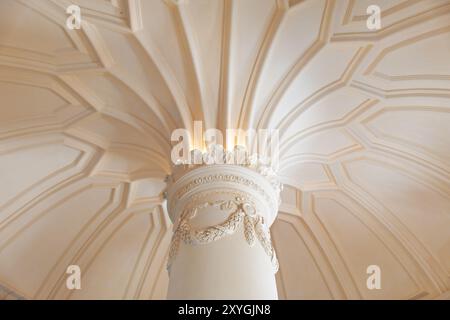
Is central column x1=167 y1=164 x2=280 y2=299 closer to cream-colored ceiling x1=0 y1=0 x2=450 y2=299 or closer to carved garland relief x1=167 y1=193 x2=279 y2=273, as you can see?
carved garland relief x1=167 y1=193 x2=279 y2=273

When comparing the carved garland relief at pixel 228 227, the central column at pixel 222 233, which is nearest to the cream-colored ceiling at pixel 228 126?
the central column at pixel 222 233

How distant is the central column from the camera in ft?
Result: 15.5

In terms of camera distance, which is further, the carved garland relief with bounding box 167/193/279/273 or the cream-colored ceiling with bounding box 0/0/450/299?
the cream-colored ceiling with bounding box 0/0/450/299

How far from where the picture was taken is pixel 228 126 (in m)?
6.80

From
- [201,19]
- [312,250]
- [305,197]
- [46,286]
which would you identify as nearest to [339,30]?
[201,19]

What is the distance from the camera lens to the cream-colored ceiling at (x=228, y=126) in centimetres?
721

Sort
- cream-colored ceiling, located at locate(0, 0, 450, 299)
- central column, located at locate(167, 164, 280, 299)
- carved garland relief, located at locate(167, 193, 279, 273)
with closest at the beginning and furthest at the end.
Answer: central column, located at locate(167, 164, 280, 299)
carved garland relief, located at locate(167, 193, 279, 273)
cream-colored ceiling, located at locate(0, 0, 450, 299)

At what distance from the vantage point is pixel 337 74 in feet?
25.9

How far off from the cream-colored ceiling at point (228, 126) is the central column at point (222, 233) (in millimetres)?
1305

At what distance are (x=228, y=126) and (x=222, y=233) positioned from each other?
6.84 feet

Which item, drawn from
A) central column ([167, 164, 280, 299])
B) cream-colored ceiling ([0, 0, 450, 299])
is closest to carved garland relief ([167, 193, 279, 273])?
central column ([167, 164, 280, 299])

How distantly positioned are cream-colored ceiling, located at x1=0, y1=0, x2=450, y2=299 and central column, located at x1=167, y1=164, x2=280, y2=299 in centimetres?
130

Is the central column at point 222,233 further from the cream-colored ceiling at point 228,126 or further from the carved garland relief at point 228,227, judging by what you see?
the cream-colored ceiling at point 228,126

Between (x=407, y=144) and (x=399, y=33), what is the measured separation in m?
2.34
